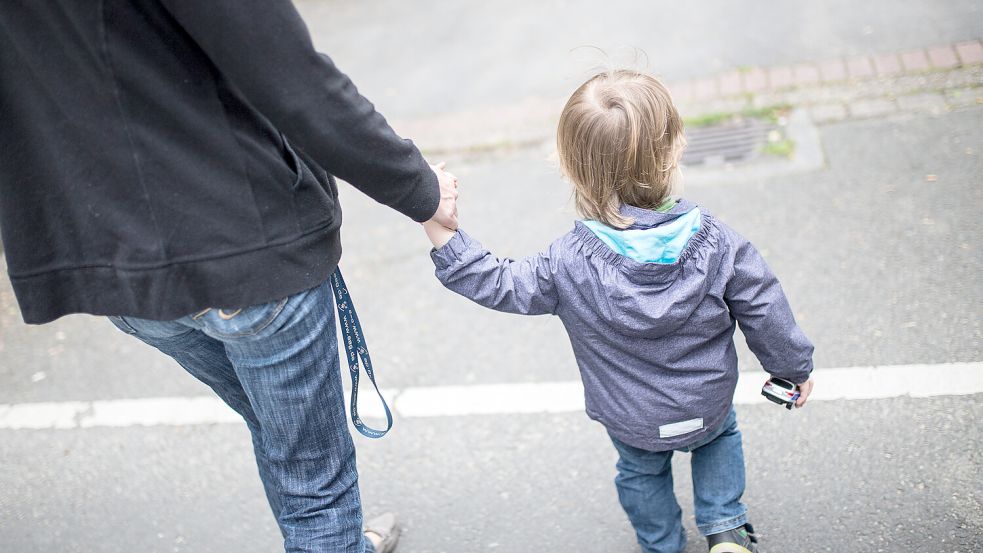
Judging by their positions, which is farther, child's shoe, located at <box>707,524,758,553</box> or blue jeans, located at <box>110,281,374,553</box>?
child's shoe, located at <box>707,524,758,553</box>

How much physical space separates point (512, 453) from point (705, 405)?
106 centimetres

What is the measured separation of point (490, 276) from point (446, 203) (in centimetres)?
Result: 20

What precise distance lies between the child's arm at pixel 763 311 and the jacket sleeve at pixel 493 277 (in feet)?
1.32

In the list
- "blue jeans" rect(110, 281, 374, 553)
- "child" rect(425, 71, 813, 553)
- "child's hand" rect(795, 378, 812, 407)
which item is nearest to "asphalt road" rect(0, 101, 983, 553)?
"child's hand" rect(795, 378, 812, 407)

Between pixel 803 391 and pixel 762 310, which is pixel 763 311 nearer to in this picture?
pixel 762 310

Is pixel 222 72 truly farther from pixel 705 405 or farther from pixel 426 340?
pixel 426 340

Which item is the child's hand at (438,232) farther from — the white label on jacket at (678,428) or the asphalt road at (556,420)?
the asphalt road at (556,420)

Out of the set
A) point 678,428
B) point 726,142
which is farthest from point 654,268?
point 726,142

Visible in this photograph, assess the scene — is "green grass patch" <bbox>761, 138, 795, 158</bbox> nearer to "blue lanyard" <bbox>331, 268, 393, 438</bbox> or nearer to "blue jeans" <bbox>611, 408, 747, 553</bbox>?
"blue jeans" <bbox>611, 408, 747, 553</bbox>

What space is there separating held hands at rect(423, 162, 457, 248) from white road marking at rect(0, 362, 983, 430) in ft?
4.27

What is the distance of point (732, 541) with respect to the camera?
224cm

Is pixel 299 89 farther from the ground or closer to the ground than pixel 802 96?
farther from the ground

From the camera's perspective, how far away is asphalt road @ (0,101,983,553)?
104 inches

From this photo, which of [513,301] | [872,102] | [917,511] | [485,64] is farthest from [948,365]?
[485,64]
